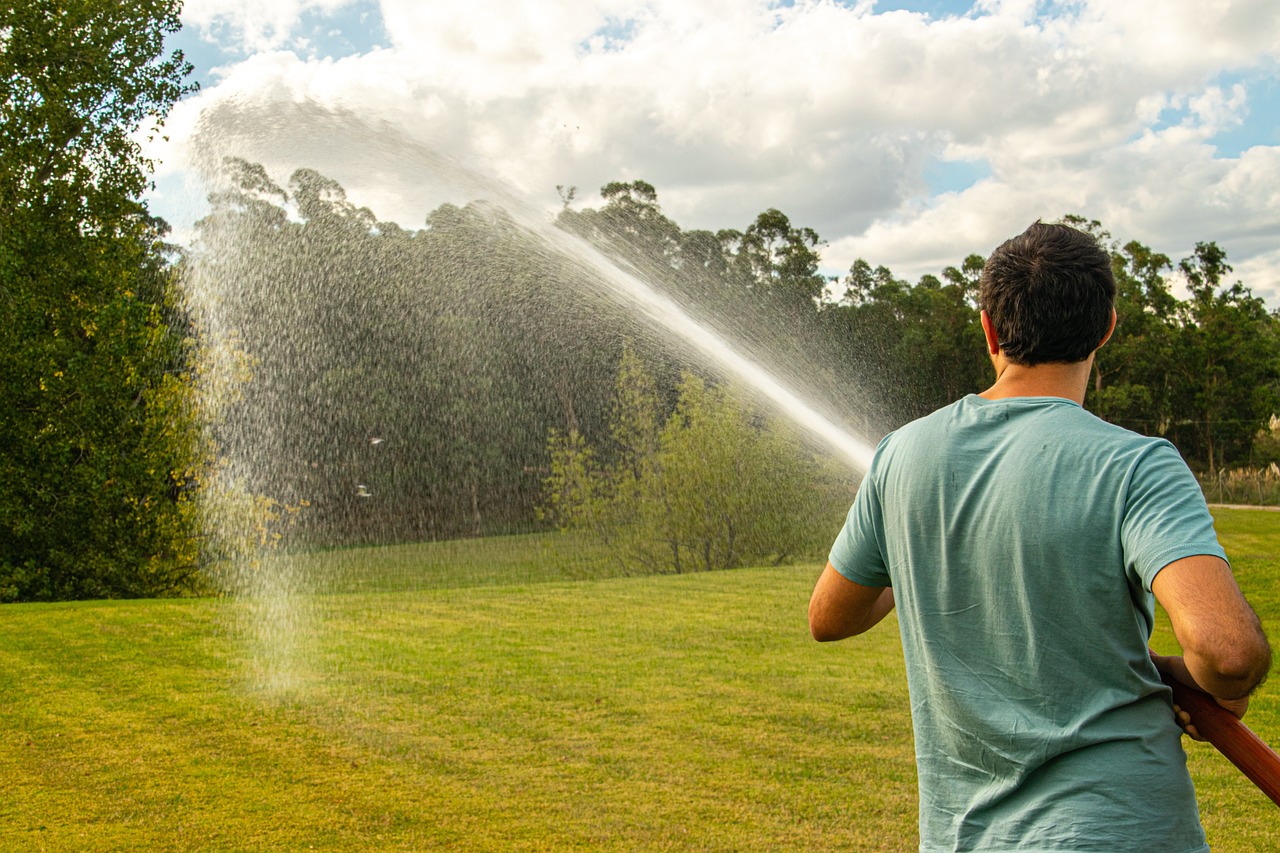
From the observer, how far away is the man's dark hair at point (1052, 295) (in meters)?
1.54

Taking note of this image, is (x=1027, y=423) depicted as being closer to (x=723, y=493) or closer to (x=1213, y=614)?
(x=1213, y=614)

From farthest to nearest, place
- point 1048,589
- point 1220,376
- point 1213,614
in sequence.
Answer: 1. point 1220,376
2. point 1048,589
3. point 1213,614

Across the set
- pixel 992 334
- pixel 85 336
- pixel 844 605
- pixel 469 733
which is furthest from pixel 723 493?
pixel 992 334

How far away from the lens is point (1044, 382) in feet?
5.10

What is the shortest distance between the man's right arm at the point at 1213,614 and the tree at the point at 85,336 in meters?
13.5

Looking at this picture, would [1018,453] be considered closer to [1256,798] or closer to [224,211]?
[1256,798]

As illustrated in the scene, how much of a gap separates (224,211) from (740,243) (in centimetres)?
1514

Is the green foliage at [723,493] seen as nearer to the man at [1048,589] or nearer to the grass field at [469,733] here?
the grass field at [469,733]

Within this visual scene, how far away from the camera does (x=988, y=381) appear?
105 feet

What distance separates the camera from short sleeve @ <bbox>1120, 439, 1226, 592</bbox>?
129cm

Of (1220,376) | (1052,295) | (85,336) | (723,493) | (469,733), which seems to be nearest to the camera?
(1052,295)

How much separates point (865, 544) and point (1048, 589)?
0.32 metres

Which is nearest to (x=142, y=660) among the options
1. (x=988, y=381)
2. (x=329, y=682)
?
(x=329, y=682)

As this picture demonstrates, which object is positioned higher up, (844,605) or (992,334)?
(992,334)
